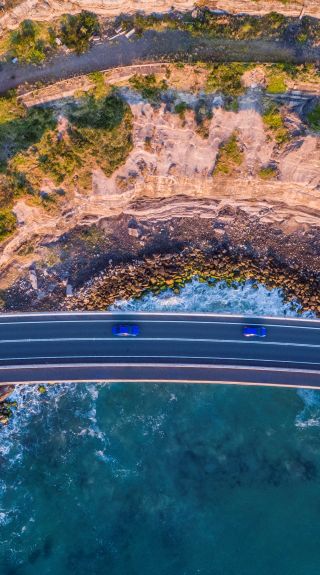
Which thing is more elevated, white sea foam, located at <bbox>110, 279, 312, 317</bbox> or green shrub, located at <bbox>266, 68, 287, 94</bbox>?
green shrub, located at <bbox>266, 68, 287, 94</bbox>

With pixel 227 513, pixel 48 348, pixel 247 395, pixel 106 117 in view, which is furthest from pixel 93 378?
Answer: pixel 106 117

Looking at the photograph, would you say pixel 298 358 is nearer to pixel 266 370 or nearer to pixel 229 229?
pixel 266 370

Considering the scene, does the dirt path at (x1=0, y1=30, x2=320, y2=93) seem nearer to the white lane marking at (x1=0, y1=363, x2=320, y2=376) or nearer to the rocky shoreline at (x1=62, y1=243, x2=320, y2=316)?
the rocky shoreline at (x1=62, y1=243, x2=320, y2=316)

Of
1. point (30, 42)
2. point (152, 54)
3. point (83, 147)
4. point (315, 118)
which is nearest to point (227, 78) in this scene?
point (152, 54)

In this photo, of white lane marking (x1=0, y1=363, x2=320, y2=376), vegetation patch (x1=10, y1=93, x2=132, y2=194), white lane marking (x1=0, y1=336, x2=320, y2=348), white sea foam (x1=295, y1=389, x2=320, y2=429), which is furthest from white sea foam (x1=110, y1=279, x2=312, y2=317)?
vegetation patch (x1=10, y1=93, x2=132, y2=194)

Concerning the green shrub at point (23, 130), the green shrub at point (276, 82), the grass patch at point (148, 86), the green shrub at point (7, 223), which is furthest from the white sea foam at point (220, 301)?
the green shrub at point (276, 82)

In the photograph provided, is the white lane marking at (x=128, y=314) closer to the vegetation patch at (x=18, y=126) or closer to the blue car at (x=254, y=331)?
the blue car at (x=254, y=331)
